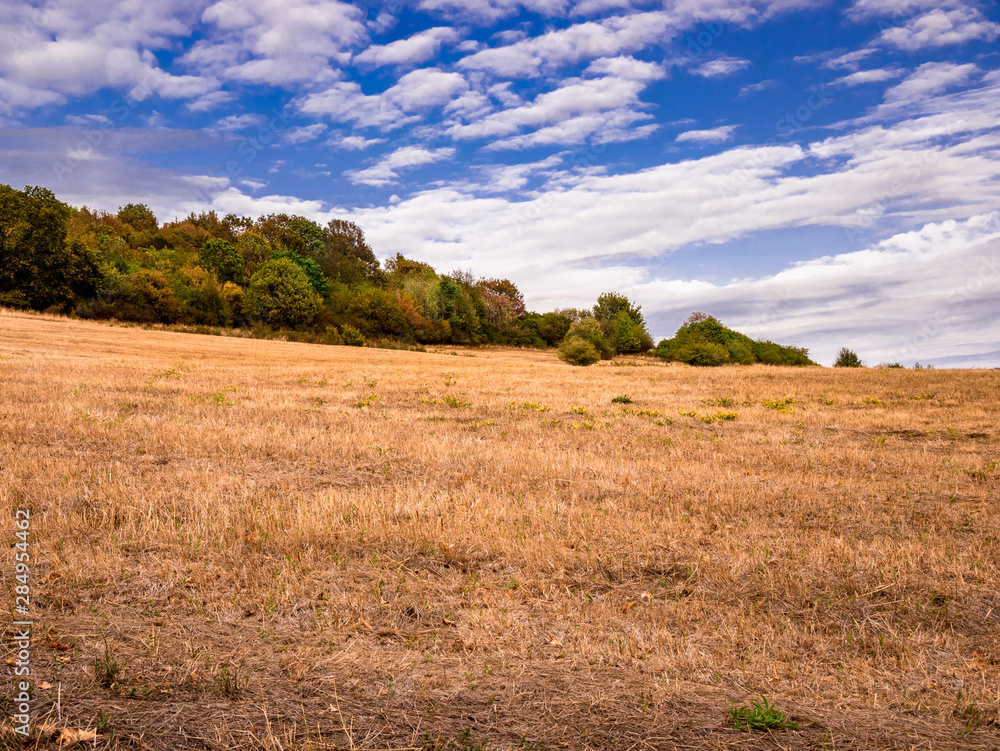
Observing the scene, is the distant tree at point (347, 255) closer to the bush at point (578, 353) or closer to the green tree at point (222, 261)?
the green tree at point (222, 261)

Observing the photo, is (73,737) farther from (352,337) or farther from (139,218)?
(139,218)

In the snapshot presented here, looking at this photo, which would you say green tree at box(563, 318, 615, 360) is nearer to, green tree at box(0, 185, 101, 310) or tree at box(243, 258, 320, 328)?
tree at box(243, 258, 320, 328)

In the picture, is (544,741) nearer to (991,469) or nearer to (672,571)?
(672,571)

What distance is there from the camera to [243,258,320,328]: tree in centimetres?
7350

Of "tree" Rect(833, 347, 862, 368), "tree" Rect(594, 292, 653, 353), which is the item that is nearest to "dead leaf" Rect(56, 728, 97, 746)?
"tree" Rect(833, 347, 862, 368)

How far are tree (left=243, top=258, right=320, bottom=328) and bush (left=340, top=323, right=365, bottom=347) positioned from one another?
22.1 feet

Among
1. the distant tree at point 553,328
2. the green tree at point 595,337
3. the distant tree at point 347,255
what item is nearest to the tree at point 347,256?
the distant tree at point 347,255

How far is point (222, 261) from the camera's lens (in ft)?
280

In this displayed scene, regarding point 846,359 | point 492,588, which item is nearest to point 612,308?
point 846,359

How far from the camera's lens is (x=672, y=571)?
6.62m

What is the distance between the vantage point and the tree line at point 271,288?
184 feet

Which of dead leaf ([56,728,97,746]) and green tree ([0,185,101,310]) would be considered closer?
dead leaf ([56,728,97,746])

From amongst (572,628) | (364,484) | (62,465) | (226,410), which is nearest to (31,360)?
(226,410)

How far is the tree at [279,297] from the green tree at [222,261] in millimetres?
13911
